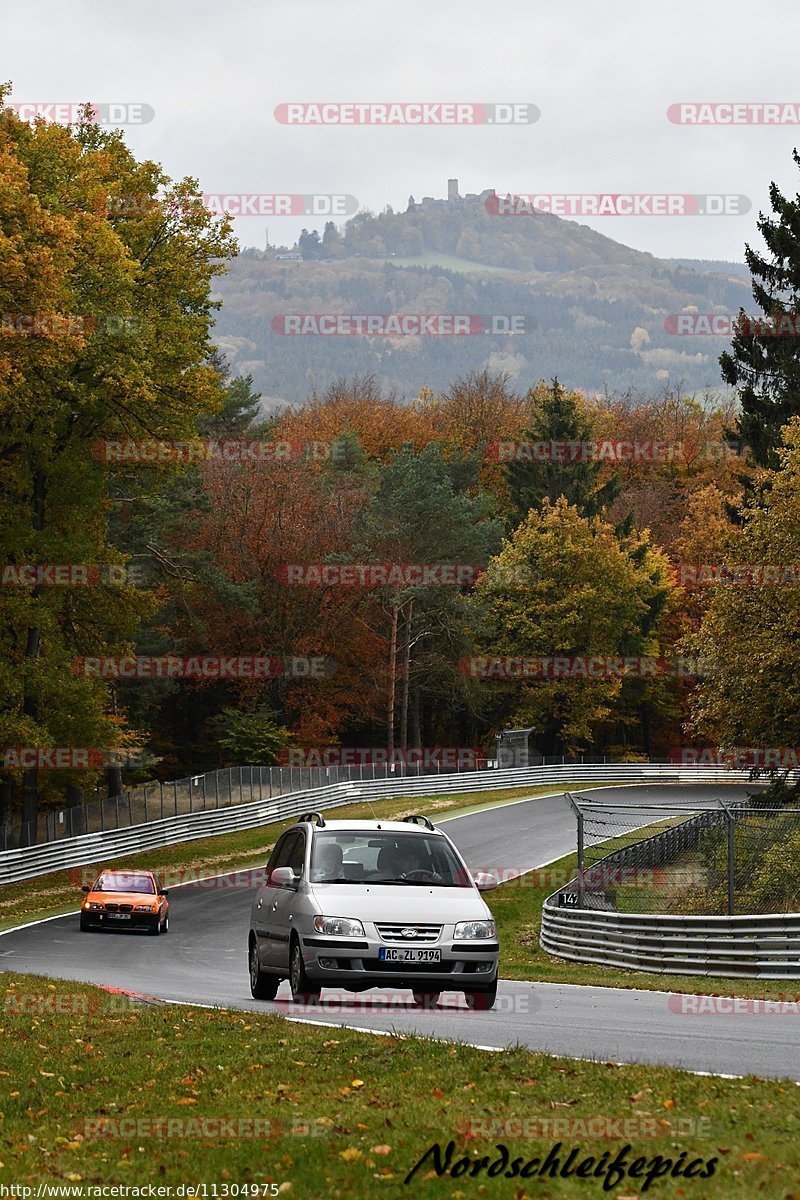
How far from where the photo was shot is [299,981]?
14125mm

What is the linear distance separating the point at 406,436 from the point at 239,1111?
9041cm

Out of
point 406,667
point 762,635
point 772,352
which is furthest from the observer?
point 406,667

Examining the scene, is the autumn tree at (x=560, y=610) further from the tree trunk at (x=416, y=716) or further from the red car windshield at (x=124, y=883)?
the red car windshield at (x=124, y=883)

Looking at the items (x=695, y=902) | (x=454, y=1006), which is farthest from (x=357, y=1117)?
(x=695, y=902)

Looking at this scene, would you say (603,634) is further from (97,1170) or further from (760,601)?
(97,1170)

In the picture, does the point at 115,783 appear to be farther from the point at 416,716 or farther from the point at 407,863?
the point at 407,863

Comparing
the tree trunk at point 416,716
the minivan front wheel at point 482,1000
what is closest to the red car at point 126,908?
the minivan front wheel at point 482,1000

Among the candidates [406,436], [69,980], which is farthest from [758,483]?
[406,436]

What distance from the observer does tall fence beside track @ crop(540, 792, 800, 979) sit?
1927cm

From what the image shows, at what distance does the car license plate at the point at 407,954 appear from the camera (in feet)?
45.2

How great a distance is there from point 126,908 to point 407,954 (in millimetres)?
17700

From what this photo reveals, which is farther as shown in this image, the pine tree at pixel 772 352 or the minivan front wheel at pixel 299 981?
the pine tree at pixel 772 352

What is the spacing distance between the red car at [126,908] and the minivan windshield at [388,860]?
15999mm

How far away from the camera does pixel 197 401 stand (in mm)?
40594
